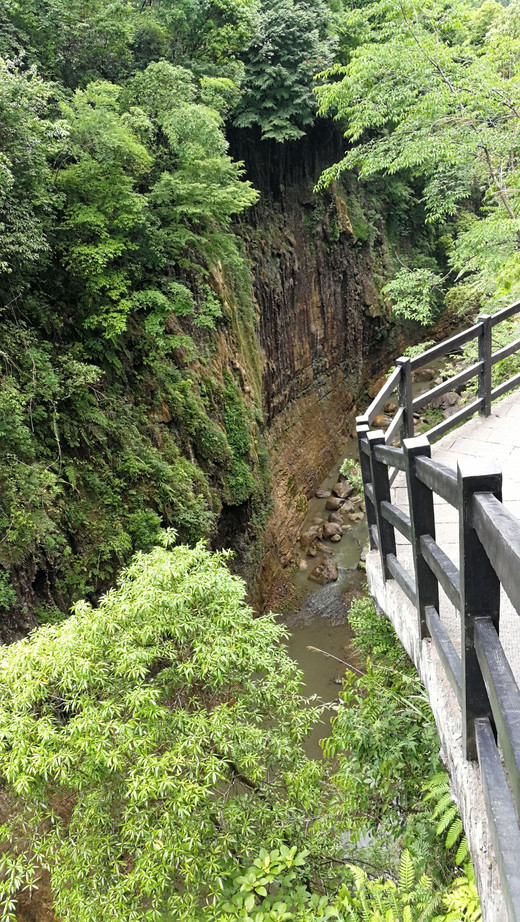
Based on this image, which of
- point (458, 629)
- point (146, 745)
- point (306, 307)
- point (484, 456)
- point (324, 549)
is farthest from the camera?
point (306, 307)

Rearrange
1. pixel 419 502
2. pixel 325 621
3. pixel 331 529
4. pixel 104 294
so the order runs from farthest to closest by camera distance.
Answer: pixel 331 529 < pixel 325 621 < pixel 104 294 < pixel 419 502

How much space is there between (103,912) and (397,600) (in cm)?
268

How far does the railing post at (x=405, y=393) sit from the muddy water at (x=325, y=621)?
5254mm

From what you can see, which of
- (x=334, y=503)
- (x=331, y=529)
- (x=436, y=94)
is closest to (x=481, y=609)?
(x=436, y=94)

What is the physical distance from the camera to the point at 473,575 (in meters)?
1.51

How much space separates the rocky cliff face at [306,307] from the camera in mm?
14242

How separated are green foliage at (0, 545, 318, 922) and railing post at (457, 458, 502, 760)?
245 cm

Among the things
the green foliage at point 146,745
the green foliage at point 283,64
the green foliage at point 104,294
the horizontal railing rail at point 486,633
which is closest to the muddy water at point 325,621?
the green foliage at point 104,294

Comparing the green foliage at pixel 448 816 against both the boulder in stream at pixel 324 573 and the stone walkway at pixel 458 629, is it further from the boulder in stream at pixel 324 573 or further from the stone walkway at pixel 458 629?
the boulder in stream at pixel 324 573

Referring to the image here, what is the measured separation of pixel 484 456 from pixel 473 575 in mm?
2629

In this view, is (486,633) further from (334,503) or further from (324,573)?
(334,503)

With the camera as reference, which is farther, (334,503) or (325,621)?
(334,503)

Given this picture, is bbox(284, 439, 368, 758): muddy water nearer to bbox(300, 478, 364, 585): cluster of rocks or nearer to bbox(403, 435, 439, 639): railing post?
bbox(300, 478, 364, 585): cluster of rocks

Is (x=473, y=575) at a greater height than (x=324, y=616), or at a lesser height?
greater
